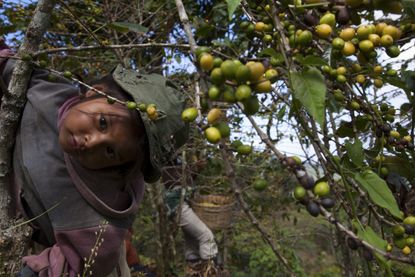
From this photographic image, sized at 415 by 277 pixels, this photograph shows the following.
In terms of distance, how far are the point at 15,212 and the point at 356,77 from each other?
1.29 meters

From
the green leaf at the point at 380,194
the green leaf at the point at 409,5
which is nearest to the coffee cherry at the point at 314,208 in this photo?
the green leaf at the point at 380,194

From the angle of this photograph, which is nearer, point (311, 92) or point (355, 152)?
point (311, 92)

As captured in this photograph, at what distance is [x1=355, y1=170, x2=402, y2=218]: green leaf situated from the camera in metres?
0.76

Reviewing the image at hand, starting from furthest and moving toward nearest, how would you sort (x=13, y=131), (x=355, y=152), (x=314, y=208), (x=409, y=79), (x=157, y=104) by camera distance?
1. (x=13, y=131)
2. (x=157, y=104)
3. (x=409, y=79)
4. (x=355, y=152)
5. (x=314, y=208)

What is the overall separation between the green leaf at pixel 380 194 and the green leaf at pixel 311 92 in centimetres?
18

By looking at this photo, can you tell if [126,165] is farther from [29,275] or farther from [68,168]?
[29,275]

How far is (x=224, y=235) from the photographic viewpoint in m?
4.56

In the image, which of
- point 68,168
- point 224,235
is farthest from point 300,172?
point 224,235

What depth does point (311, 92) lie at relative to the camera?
2.32 feet

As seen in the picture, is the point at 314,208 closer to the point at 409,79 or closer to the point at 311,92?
the point at 311,92

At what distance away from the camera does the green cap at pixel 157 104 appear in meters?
1.27

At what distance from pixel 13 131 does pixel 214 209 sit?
2793 mm

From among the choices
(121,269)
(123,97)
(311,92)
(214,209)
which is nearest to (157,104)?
(123,97)

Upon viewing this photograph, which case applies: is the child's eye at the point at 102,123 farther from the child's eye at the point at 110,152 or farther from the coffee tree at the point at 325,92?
the coffee tree at the point at 325,92
